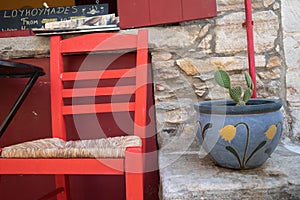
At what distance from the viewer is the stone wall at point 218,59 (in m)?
1.44

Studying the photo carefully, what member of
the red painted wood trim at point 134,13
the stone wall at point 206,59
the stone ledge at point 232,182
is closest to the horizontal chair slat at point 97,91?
the stone wall at point 206,59

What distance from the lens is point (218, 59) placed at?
1.46 metres

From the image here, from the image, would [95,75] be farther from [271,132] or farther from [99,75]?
[271,132]

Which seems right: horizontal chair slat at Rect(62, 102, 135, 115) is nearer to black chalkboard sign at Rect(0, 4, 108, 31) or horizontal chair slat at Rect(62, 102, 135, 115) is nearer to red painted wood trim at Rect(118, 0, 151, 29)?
red painted wood trim at Rect(118, 0, 151, 29)

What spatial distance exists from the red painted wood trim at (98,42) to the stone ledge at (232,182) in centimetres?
62

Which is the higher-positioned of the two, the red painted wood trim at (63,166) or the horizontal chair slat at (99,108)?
the horizontal chair slat at (99,108)

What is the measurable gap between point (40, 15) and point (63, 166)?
1.65 m

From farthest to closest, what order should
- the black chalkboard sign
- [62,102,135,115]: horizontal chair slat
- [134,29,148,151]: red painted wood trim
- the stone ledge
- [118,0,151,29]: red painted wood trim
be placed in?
the black chalkboard sign
[118,0,151,29]: red painted wood trim
[62,102,135,115]: horizontal chair slat
[134,29,148,151]: red painted wood trim
the stone ledge

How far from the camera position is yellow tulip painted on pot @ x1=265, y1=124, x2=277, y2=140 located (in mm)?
987

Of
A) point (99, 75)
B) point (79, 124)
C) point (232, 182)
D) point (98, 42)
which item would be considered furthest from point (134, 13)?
point (232, 182)

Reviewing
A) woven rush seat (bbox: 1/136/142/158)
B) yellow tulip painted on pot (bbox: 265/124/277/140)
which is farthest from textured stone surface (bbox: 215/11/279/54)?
woven rush seat (bbox: 1/136/142/158)

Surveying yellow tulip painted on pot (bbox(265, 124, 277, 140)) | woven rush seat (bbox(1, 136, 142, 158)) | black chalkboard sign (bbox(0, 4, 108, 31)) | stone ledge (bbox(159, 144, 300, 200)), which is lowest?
stone ledge (bbox(159, 144, 300, 200))

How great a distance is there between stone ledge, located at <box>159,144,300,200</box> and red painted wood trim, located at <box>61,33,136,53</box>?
2.03ft

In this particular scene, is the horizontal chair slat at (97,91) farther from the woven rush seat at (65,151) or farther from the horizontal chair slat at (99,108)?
→ the woven rush seat at (65,151)
